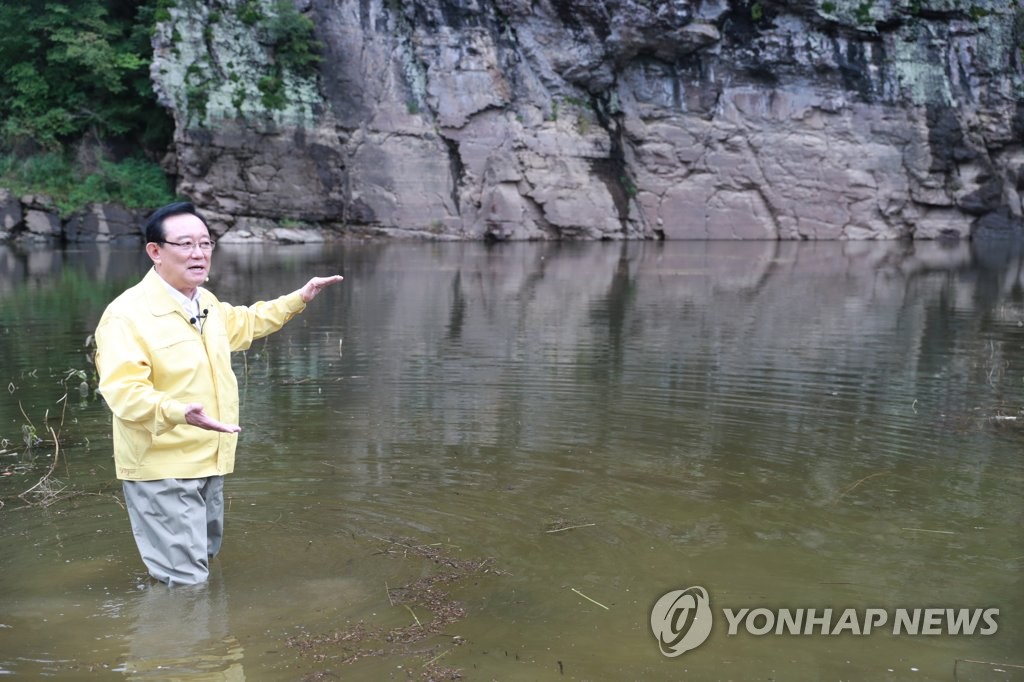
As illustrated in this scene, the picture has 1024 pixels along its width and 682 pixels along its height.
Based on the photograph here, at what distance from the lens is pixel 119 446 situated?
14.2 ft

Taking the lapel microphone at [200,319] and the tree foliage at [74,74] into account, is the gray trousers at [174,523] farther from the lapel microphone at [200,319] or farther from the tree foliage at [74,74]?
the tree foliage at [74,74]

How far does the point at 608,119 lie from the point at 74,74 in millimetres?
19123

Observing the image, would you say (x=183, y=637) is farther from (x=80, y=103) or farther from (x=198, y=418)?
(x=80, y=103)

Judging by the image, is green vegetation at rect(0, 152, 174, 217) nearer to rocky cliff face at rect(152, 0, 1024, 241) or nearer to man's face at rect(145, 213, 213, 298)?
rocky cliff face at rect(152, 0, 1024, 241)

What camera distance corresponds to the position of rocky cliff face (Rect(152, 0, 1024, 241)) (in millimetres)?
32156

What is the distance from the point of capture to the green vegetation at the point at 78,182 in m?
31.9

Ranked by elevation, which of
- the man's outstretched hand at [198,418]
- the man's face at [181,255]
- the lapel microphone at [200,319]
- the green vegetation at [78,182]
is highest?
the green vegetation at [78,182]

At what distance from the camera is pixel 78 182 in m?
32.9

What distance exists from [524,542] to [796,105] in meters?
33.5

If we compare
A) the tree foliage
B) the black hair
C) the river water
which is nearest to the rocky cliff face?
the tree foliage

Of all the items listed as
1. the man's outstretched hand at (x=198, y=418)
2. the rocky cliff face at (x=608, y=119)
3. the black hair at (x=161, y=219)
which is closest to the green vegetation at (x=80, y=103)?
the rocky cliff face at (x=608, y=119)

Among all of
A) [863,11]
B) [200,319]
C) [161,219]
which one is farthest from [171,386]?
[863,11]

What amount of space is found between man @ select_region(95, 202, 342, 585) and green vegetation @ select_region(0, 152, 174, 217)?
29.1 m

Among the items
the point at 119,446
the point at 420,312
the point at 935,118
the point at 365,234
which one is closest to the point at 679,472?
the point at 119,446
